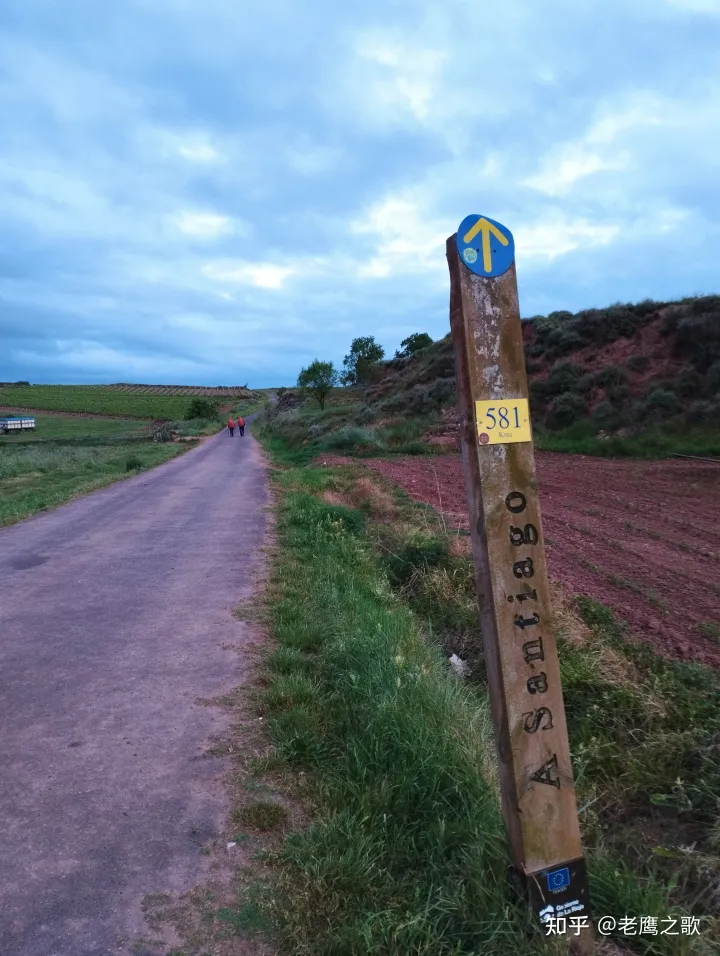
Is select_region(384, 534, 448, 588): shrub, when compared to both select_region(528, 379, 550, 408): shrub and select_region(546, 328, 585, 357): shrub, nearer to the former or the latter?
select_region(528, 379, 550, 408): shrub

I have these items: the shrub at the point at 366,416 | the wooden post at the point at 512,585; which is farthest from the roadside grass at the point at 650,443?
the wooden post at the point at 512,585

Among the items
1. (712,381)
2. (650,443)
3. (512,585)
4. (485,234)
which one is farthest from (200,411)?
(512,585)

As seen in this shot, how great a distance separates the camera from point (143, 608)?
6.84 m

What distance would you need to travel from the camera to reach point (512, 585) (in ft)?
8.18

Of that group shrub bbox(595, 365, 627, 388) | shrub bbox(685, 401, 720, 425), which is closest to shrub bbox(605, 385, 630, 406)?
shrub bbox(595, 365, 627, 388)

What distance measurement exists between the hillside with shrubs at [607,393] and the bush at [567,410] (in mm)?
39

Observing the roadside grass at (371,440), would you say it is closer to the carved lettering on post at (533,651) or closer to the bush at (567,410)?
the bush at (567,410)

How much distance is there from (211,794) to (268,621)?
112 inches

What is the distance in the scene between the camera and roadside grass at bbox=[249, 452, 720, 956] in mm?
2607

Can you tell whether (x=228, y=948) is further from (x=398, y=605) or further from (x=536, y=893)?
(x=398, y=605)

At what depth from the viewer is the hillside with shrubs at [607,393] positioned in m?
22.2

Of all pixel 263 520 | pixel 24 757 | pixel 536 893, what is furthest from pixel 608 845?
pixel 263 520

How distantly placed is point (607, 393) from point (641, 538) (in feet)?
56.7

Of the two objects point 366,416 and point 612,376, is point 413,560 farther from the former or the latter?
point 366,416
